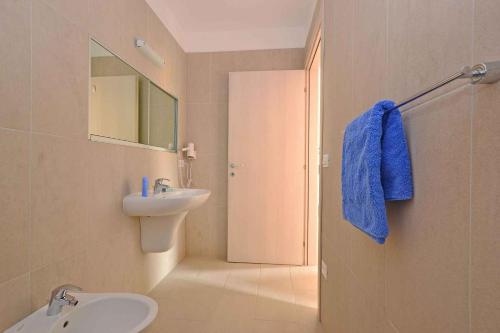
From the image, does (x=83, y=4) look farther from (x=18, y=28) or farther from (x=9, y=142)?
(x=9, y=142)

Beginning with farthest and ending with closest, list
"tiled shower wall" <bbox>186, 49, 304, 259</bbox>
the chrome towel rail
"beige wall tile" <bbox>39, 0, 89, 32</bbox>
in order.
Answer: "tiled shower wall" <bbox>186, 49, 304, 259</bbox> → "beige wall tile" <bbox>39, 0, 89, 32</bbox> → the chrome towel rail

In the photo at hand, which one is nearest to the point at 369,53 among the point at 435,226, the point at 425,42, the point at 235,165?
the point at 425,42

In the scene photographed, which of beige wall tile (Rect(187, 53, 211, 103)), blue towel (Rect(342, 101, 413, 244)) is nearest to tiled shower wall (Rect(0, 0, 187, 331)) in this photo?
beige wall tile (Rect(187, 53, 211, 103))

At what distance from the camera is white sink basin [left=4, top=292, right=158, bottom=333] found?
0.96m

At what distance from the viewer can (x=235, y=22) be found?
2572mm

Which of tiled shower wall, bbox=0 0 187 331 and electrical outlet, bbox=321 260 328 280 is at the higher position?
tiled shower wall, bbox=0 0 187 331

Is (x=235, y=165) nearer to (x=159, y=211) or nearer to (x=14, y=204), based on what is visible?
(x=159, y=211)

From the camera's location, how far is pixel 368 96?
92 cm

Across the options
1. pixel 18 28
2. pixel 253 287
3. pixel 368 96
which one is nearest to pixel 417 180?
pixel 368 96

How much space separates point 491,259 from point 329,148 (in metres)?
1.09

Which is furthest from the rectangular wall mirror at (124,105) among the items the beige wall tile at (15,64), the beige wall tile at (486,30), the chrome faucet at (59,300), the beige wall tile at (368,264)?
the beige wall tile at (486,30)

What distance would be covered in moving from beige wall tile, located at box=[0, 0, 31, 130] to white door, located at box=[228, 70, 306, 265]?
5.83ft

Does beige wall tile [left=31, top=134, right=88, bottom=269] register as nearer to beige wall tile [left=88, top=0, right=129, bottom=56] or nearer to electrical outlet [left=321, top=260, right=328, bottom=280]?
beige wall tile [left=88, top=0, right=129, bottom=56]

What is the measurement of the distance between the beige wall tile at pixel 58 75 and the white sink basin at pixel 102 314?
78 cm
